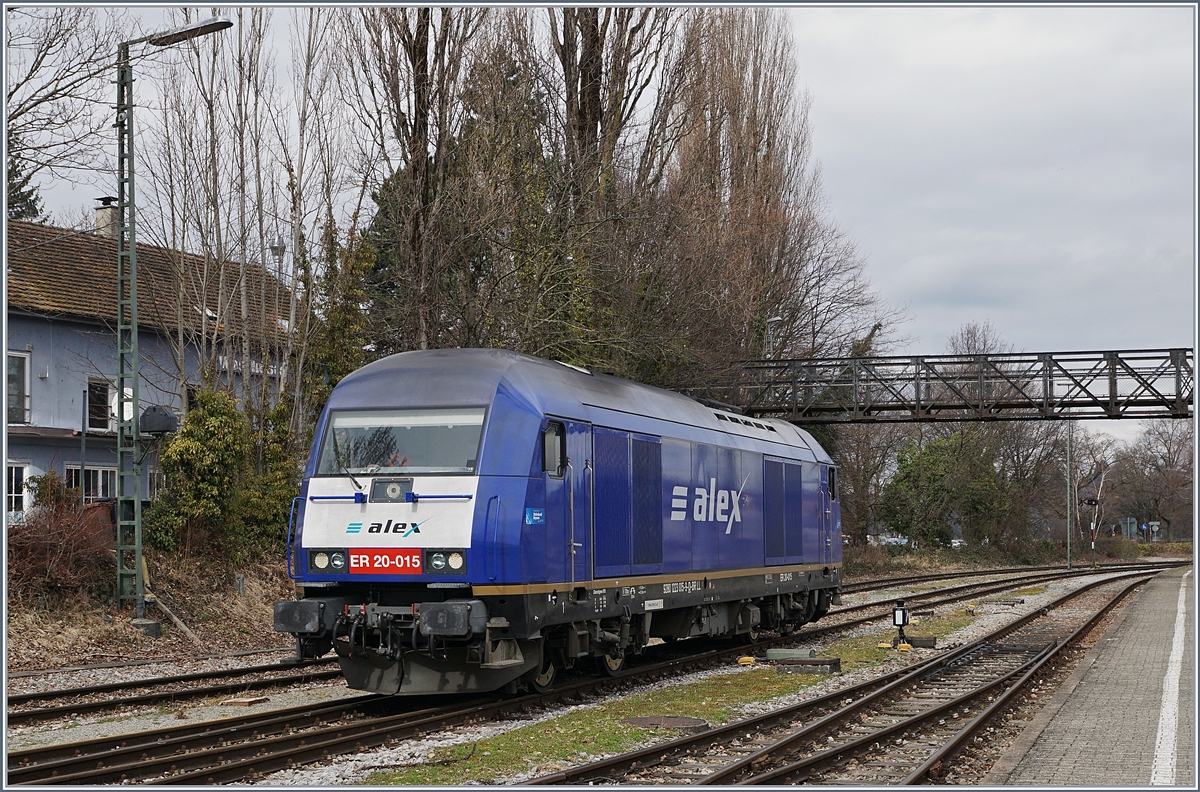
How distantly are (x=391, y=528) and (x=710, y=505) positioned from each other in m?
6.17

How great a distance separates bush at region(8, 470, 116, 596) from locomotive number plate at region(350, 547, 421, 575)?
8105 millimetres

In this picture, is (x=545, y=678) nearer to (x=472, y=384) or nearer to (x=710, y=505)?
A: (x=472, y=384)

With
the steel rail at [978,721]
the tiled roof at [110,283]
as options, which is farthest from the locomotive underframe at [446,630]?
the tiled roof at [110,283]

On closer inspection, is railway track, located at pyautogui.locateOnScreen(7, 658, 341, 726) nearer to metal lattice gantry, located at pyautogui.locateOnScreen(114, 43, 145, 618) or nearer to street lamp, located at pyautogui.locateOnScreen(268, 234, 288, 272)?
metal lattice gantry, located at pyautogui.locateOnScreen(114, 43, 145, 618)

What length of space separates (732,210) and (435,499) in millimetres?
23178

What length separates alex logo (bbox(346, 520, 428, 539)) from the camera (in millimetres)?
11438

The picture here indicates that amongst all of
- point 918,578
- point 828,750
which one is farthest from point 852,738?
point 918,578

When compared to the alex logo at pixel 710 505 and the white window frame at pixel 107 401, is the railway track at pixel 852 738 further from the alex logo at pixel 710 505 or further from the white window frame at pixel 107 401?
the white window frame at pixel 107 401

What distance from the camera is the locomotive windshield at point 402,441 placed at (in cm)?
1170

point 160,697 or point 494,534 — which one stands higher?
point 494,534

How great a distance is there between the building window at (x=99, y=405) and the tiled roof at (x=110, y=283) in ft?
5.04

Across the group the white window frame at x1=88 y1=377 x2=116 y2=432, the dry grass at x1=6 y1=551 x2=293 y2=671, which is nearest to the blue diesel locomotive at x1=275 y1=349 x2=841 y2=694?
the dry grass at x1=6 y1=551 x2=293 y2=671

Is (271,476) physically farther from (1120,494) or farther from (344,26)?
(1120,494)

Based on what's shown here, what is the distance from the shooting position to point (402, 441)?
471 inches
